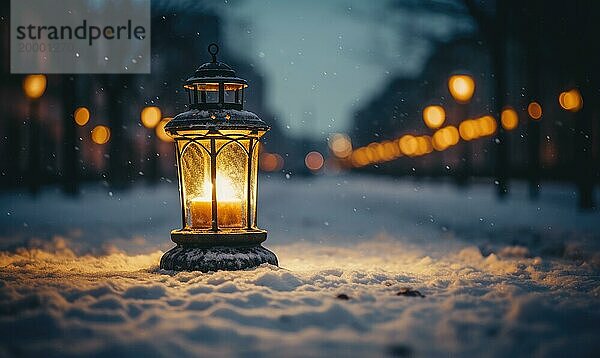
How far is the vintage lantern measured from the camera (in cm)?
810

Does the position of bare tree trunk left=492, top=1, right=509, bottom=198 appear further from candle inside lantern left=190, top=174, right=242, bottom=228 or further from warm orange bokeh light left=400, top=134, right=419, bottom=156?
warm orange bokeh light left=400, top=134, right=419, bottom=156

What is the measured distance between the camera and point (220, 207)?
8305mm

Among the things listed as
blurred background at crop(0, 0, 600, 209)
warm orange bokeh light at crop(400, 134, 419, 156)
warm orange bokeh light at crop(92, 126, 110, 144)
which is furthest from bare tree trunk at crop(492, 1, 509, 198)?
warm orange bokeh light at crop(400, 134, 419, 156)

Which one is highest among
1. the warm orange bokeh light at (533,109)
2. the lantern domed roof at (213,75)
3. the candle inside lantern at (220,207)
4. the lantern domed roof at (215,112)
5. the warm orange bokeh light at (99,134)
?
the warm orange bokeh light at (99,134)

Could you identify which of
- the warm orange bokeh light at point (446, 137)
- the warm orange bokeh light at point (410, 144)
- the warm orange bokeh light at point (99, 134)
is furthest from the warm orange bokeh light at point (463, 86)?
the warm orange bokeh light at point (410, 144)

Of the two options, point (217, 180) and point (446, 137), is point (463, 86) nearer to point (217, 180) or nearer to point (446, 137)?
point (217, 180)

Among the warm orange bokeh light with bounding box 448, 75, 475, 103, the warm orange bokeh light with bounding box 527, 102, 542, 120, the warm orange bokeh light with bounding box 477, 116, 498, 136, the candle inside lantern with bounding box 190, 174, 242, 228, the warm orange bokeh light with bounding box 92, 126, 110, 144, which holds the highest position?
the warm orange bokeh light with bounding box 92, 126, 110, 144

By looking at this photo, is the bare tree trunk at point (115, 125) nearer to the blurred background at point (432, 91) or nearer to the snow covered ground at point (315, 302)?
the blurred background at point (432, 91)

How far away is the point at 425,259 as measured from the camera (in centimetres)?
1026

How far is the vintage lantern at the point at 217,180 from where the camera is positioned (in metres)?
8.10

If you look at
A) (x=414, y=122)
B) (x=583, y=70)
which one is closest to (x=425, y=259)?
(x=583, y=70)

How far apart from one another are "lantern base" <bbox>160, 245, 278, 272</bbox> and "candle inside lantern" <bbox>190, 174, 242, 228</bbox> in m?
0.33

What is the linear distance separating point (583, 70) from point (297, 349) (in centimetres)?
1612

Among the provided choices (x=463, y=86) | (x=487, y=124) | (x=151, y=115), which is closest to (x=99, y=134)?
(x=151, y=115)
